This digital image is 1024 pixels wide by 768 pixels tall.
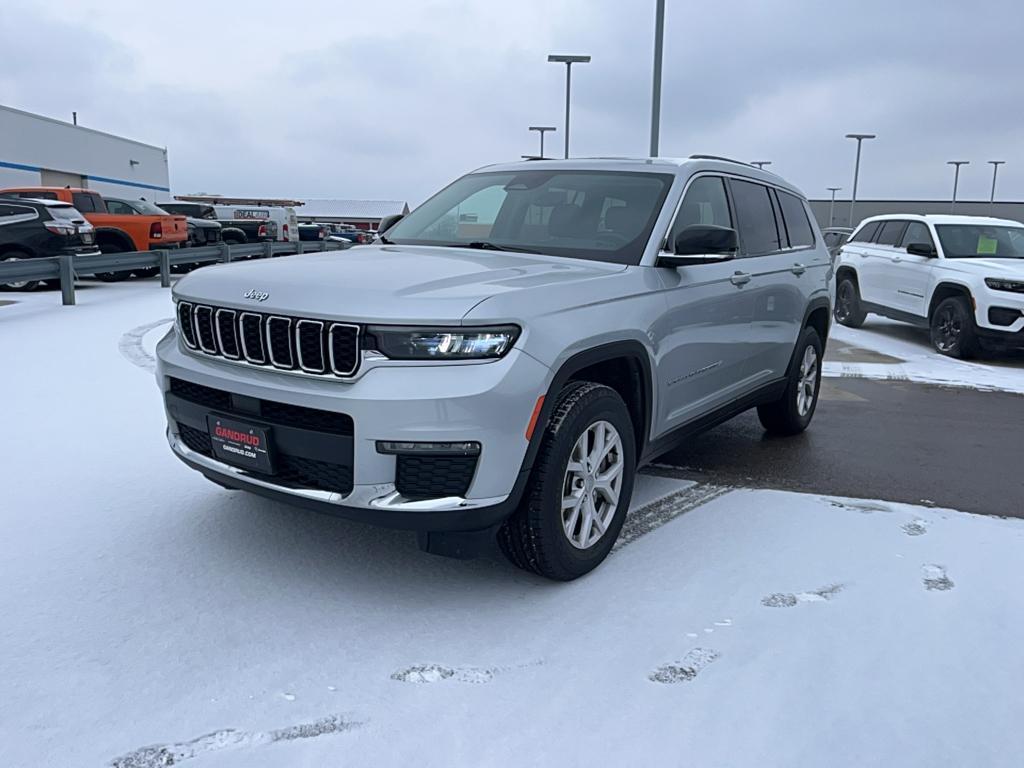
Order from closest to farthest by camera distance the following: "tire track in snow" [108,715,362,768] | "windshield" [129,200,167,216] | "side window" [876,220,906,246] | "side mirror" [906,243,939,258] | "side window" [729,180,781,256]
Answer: "tire track in snow" [108,715,362,768], "side window" [729,180,781,256], "side mirror" [906,243,939,258], "side window" [876,220,906,246], "windshield" [129,200,167,216]

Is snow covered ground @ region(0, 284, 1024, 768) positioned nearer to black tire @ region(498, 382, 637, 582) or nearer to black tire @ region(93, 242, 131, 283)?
black tire @ region(498, 382, 637, 582)

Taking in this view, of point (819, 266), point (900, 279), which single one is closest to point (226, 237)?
point (900, 279)

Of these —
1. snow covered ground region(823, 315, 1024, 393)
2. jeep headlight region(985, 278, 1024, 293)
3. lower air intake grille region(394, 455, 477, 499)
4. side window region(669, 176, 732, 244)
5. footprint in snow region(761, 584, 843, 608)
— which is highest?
side window region(669, 176, 732, 244)

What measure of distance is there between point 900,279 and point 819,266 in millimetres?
6348

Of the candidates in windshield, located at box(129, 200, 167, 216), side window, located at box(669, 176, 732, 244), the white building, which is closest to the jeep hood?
side window, located at box(669, 176, 732, 244)

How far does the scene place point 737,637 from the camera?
309 centimetres

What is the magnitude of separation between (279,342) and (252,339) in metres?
0.16

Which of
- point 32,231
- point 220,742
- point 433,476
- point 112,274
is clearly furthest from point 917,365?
point 112,274

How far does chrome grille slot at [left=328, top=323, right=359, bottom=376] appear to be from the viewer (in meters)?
2.96

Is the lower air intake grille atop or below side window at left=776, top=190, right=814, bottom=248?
below

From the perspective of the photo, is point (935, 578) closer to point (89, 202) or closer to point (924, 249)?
point (924, 249)

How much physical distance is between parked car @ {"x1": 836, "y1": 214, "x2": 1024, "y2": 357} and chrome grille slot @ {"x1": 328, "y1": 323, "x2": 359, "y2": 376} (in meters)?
9.38

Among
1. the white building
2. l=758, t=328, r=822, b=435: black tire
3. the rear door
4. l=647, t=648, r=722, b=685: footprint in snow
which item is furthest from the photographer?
the white building

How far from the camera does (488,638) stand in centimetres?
305
